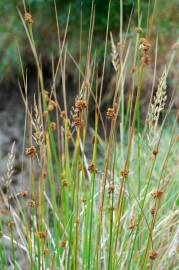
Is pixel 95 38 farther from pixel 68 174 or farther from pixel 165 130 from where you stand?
pixel 68 174

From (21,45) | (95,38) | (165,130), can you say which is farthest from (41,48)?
(165,130)

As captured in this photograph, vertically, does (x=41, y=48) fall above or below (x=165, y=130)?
above

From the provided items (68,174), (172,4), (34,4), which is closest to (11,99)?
(34,4)

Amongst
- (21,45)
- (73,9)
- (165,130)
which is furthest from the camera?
(21,45)

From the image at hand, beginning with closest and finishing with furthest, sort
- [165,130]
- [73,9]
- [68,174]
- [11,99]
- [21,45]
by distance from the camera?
[68,174] → [165,130] → [73,9] → [21,45] → [11,99]

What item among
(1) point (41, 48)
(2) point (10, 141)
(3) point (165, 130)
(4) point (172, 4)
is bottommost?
(2) point (10, 141)

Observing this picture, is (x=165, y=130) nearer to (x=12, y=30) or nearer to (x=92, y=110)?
(x=92, y=110)

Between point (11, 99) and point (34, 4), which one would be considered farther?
point (11, 99)
